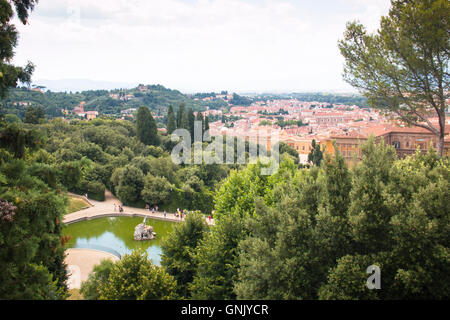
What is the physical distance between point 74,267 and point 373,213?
13.0 m

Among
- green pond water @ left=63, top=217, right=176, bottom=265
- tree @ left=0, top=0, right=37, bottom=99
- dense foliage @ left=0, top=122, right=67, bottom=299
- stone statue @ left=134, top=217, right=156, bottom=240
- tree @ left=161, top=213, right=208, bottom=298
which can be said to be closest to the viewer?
dense foliage @ left=0, top=122, right=67, bottom=299

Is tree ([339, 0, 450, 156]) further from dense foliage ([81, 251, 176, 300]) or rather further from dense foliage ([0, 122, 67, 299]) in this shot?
dense foliage ([0, 122, 67, 299])

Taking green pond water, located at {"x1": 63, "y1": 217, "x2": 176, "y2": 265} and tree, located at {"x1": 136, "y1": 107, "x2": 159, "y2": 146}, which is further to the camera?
tree, located at {"x1": 136, "y1": 107, "x2": 159, "y2": 146}

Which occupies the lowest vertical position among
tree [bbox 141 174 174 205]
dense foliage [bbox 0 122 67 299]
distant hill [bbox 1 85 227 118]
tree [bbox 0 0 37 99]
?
tree [bbox 141 174 174 205]

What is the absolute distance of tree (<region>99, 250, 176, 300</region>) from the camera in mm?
8023

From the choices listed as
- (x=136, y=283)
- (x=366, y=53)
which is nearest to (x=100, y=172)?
(x=136, y=283)

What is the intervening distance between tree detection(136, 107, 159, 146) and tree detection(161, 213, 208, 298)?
101 ft

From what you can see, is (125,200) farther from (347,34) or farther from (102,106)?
(102,106)

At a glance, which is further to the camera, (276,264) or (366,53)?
(366,53)

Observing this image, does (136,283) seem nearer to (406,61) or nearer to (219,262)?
(219,262)

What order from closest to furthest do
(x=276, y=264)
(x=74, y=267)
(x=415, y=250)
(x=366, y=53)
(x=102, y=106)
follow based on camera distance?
(x=415, y=250), (x=276, y=264), (x=366, y=53), (x=74, y=267), (x=102, y=106)

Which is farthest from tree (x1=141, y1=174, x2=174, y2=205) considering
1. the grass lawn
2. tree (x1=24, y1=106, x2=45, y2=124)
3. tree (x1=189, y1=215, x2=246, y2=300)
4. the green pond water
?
tree (x1=24, y1=106, x2=45, y2=124)

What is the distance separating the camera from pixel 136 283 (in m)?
8.34

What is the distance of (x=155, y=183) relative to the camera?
25188 mm
